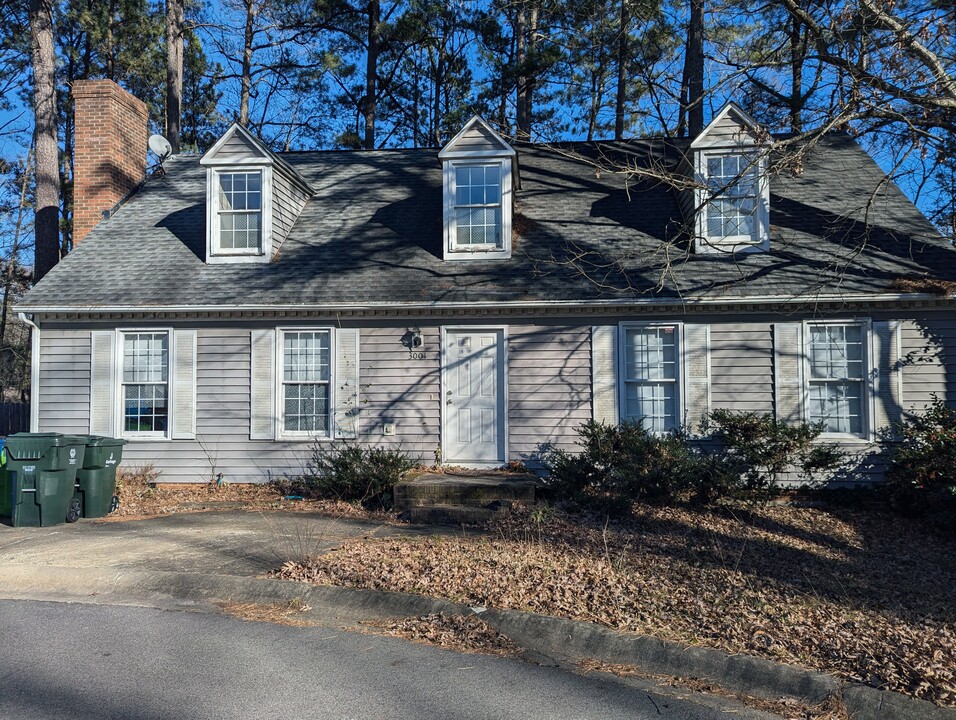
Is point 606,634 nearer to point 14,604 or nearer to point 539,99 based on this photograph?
point 14,604

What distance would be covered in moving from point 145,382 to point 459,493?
18.7 feet

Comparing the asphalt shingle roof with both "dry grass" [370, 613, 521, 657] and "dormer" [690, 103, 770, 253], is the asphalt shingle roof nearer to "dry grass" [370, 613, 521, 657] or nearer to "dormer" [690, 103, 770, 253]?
"dormer" [690, 103, 770, 253]

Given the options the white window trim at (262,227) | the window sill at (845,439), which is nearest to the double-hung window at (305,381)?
the white window trim at (262,227)

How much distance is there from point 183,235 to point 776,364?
1004cm

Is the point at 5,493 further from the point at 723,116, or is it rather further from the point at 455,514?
the point at 723,116

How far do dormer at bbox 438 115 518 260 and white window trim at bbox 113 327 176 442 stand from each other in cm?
461

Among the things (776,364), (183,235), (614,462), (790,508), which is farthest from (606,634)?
(183,235)

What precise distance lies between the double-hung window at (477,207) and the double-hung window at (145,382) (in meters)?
5.02

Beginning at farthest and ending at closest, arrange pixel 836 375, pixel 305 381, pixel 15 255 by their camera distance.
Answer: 1. pixel 15 255
2. pixel 305 381
3. pixel 836 375

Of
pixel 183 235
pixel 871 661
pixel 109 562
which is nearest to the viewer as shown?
pixel 871 661

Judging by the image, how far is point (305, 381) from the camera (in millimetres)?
12250

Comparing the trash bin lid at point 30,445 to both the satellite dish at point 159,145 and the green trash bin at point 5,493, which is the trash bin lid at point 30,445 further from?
the satellite dish at point 159,145

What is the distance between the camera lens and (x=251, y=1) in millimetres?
24797

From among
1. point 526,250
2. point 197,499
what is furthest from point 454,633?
point 526,250
